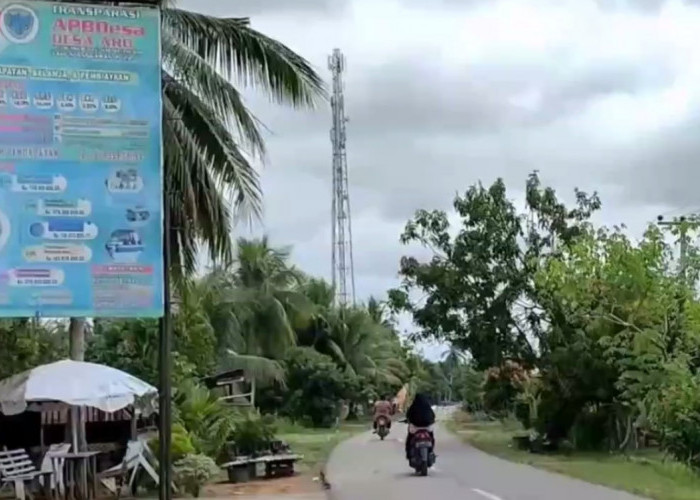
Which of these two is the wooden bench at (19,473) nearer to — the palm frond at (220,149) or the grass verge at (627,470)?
the palm frond at (220,149)

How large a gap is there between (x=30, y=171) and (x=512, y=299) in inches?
934

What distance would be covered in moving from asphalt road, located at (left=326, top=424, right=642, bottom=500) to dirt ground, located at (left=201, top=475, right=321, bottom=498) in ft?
1.56

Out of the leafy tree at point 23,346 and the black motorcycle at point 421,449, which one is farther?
the black motorcycle at point 421,449

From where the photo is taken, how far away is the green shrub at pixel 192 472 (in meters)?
17.6

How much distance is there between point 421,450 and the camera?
20406 millimetres

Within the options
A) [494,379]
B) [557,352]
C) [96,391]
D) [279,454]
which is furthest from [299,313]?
[96,391]

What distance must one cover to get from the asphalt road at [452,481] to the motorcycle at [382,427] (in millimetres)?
9320

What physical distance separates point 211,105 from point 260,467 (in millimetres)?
8020

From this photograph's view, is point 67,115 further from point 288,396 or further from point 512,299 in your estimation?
point 288,396

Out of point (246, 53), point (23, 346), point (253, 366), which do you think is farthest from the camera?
point (253, 366)

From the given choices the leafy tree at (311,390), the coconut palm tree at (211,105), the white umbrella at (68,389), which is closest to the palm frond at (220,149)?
the coconut palm tree at (211,105)

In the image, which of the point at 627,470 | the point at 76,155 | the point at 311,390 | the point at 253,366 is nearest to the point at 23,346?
the point at 76,155

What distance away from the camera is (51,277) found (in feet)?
34.6

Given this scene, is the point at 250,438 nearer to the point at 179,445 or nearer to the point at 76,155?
the point at 179,445
